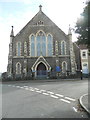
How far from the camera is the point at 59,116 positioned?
7125 mm

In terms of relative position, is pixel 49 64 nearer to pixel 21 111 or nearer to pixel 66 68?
pixel 66 68

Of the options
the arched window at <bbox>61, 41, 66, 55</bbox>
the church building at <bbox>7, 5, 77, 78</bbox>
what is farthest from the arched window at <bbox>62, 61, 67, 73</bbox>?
the arched window at <bbox>61, 41, 66, 55</bbox>

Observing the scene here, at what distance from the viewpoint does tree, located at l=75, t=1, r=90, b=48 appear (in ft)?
27.5

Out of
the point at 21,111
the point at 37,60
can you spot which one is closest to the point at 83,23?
the point at 21,111

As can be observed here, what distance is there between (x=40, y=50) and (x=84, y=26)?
2798 centimetres

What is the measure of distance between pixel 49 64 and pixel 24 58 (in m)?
5.34

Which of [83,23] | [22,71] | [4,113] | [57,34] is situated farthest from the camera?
[57,34]

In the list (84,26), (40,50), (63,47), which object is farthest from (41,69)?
(84,26)

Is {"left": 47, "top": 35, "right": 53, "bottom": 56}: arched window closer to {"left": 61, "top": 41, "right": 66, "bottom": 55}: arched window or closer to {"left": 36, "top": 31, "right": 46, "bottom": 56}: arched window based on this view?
{"left": 36, "top": 31, "right": 46, "bottom": 56}: arched window

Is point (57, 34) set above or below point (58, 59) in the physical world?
above

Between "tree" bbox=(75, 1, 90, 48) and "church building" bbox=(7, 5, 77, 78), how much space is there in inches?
1009

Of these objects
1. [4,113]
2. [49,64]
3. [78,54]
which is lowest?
[4,113]

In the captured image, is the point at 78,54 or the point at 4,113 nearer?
the point at 4,113

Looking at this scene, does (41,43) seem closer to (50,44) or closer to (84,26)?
(50,44)
